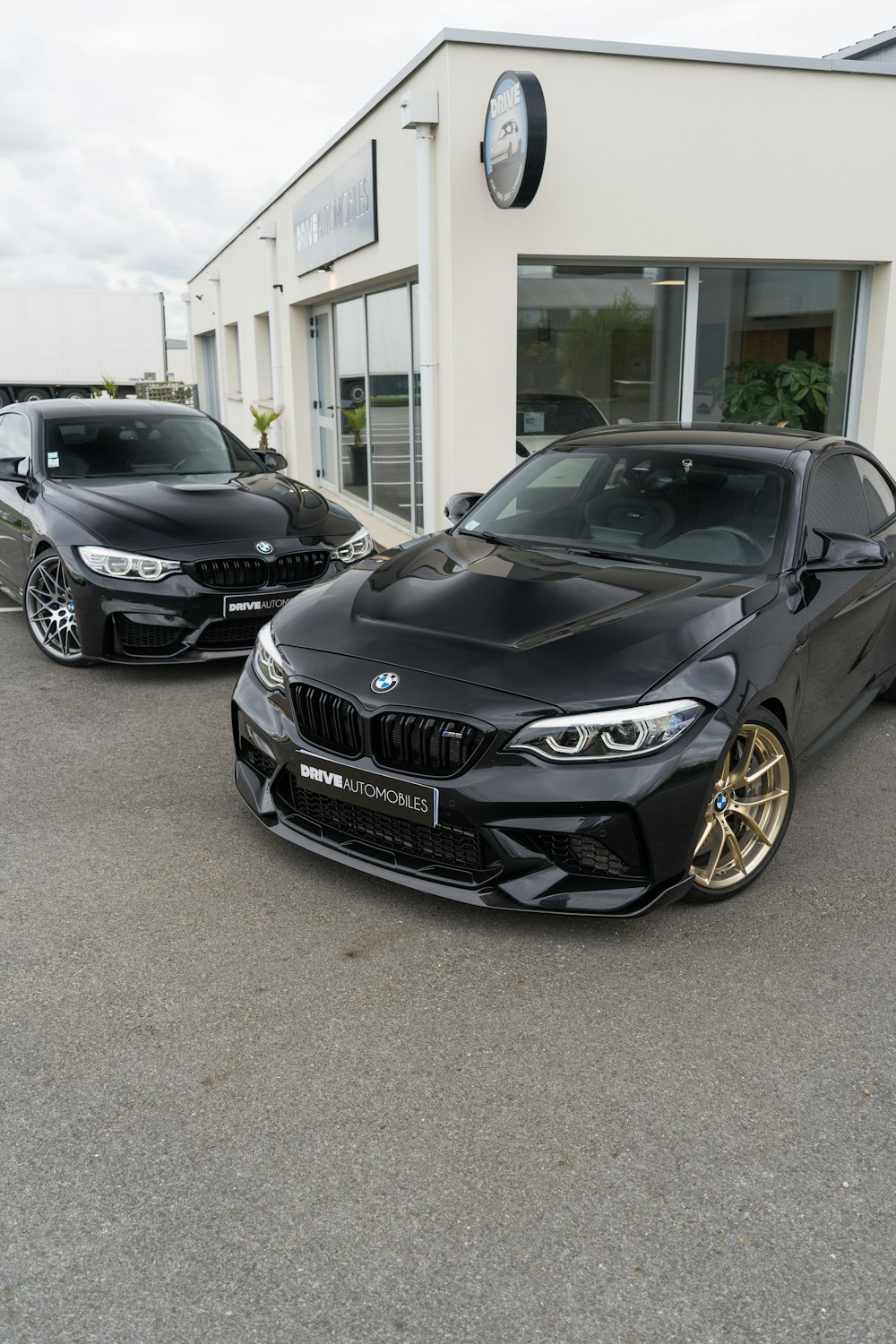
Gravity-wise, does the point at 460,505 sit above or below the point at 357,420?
below

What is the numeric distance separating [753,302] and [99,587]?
21.3 ft

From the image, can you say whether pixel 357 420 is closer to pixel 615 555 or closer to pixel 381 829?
pixel 615 555

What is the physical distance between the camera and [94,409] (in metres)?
7.86

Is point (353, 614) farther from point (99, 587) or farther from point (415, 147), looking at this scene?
point (415, 147)

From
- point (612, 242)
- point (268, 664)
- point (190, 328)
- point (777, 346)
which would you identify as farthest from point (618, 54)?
point (190, 328)

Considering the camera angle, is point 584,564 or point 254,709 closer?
point 254,709

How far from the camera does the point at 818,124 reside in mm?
8953

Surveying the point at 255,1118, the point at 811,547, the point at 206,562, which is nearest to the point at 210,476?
the point at 206,562

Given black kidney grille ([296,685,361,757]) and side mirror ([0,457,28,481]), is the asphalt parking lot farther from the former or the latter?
side mirror ([0,457,28,481])

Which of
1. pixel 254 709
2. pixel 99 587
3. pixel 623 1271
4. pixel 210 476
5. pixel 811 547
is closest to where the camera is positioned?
pixel 623 1271

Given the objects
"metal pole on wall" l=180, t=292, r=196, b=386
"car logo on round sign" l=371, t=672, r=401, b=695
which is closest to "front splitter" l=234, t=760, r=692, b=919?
"car logo on round sign" l=371, t=672, r=401, b=695

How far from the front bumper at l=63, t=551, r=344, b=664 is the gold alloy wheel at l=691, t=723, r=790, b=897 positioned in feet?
10.8

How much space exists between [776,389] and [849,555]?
619 cm

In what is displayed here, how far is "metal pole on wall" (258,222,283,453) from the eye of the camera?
15.7m
